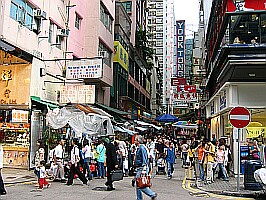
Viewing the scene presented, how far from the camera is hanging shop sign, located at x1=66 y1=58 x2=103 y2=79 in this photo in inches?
706

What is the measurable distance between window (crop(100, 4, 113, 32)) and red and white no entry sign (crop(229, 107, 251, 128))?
56.4 feet

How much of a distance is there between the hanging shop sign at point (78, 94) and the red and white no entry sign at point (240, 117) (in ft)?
29.5

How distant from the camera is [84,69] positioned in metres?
18.2

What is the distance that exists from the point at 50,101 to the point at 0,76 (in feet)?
9.39

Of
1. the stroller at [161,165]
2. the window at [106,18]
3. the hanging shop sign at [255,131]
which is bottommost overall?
the stroller at [161,165]

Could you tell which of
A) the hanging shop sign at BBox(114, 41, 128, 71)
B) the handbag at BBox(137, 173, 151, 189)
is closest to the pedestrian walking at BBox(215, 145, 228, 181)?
the handbag at BBox(137, 173, 151, 189)

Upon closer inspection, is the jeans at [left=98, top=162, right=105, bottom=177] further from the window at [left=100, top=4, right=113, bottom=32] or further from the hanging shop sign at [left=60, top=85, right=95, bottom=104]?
the window at [left=100, top=4, right=113, bottom=32]

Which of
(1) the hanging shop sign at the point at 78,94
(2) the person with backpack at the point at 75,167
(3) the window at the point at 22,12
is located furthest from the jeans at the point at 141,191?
(1) the hanging shop sign at the point at 78,94

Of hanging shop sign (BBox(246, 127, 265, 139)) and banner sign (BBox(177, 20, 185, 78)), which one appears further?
banner sign (BBox(177, 20, 185, 78))

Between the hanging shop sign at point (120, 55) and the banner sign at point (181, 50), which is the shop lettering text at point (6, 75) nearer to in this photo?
the hanging shop sign at point (120, 55)

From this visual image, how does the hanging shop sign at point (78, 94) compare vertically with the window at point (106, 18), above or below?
below

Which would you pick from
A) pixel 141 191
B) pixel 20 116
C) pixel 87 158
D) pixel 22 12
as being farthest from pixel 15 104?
pixel 141 191

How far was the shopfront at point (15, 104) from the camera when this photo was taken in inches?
651

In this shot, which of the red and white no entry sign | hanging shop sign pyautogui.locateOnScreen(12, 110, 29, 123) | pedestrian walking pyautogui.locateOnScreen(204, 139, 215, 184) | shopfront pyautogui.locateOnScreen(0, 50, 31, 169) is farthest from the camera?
shopfront pyautogui.locateOnScreen(0, 50, 31, 169)
